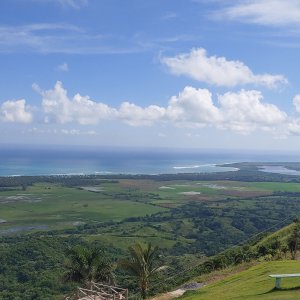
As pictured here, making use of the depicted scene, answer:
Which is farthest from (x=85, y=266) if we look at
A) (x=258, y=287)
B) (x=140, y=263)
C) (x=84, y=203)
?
(x=84, y=203)

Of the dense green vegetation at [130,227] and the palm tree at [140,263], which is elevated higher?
the palm tree at [140,263]

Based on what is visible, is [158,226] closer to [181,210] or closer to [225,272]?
[181,210]

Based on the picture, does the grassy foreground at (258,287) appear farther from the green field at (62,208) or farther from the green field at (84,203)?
the green field at (62,208)

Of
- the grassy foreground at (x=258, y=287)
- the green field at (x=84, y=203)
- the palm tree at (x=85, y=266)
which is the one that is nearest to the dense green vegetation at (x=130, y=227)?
the green field at (x=84, y=203)

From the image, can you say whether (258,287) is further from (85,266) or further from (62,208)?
(62,208)

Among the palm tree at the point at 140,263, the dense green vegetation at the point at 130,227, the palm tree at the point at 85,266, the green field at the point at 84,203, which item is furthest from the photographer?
the green field at the point at 84,203

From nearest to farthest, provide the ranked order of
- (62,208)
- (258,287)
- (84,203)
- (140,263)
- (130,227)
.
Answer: (258,287) → (140,263) → (130,227) → (62,208) → (84,203)
